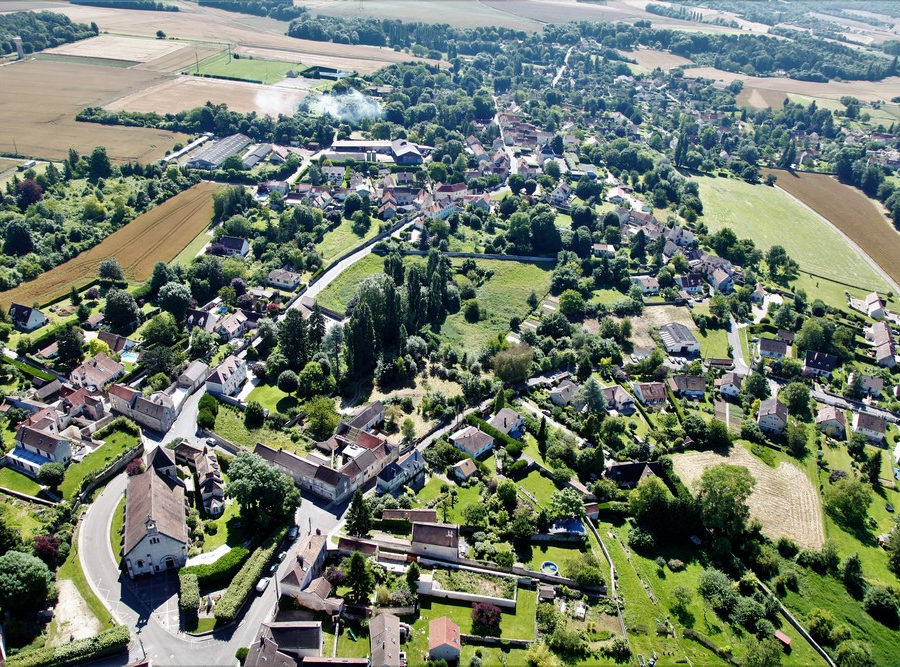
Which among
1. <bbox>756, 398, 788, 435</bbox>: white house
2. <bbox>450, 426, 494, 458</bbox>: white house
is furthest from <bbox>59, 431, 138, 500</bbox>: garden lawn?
<bbox>756, 398, 788, 435</bbox>: white house

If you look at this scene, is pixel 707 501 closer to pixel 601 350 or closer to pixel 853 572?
pixel 853 572

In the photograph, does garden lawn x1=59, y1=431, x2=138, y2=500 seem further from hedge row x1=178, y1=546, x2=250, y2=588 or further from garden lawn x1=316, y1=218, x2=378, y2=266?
garden lawn x1=316, y1=218, x2=378, y2=266

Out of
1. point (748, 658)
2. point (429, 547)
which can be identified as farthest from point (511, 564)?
point (748, 658)

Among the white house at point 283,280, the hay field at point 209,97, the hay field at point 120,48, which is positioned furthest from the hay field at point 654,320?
the hay field at point 120,48

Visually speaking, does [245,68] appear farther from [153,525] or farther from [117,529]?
[153,525]

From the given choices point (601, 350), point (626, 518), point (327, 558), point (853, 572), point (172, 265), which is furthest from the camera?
point (172, 265)

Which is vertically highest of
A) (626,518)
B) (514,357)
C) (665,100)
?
(665,100)

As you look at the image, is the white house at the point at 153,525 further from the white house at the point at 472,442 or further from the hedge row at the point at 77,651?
the white house at the point at 472,442
